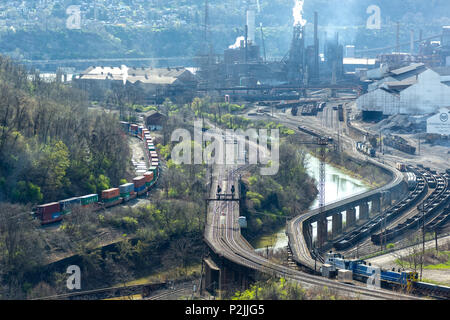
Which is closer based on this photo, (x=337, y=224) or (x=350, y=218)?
(x=337, y=224)

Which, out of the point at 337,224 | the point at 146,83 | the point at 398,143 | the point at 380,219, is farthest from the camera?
the point at 146,83

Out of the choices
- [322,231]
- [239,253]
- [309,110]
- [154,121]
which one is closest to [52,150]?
[239,253]

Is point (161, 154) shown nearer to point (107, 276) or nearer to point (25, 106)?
point (25, 106)

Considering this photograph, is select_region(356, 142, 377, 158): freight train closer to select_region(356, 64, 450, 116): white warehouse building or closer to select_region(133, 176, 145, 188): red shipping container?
select_region(356, 64, 450, 116): white warehouse building

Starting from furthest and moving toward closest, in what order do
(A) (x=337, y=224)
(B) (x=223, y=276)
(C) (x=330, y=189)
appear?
(C) (x=330, y=189)
(A) (x=337, y=224)
(B) (x=223, y=276)

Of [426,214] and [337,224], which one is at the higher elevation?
[426,214]

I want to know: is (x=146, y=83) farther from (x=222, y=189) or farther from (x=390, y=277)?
(x=390, y=277)
